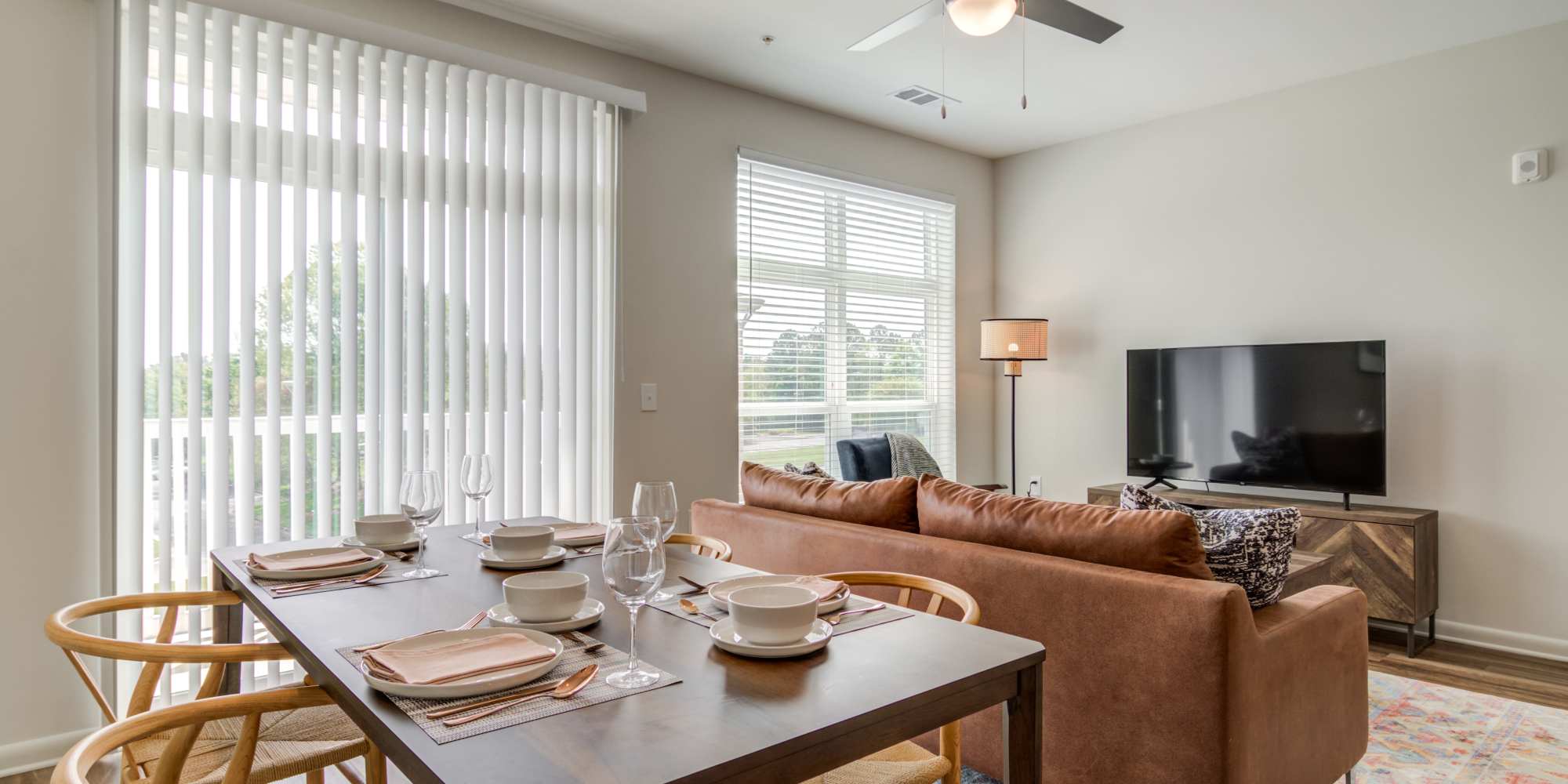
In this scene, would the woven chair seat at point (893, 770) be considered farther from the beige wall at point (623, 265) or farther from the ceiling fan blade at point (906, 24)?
the beige wall at point (623, 265)

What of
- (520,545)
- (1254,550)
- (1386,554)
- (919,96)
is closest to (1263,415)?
(1386,554)

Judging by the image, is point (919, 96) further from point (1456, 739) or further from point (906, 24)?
point (1456, 739)

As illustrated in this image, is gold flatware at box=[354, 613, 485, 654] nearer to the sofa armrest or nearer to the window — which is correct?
the sofa armrest

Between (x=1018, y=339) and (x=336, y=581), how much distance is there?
401 centimetres

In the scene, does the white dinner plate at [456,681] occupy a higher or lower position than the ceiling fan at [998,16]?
lower

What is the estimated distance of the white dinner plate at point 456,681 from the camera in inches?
42.3

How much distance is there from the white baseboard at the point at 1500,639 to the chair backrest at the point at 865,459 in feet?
8.05

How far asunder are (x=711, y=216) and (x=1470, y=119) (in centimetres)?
A: 340

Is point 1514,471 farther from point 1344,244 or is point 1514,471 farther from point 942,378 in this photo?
point 942,378

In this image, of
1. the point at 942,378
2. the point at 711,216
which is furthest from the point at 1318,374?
the point at 711,216

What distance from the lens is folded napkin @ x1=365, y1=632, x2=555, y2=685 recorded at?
44.0 inches

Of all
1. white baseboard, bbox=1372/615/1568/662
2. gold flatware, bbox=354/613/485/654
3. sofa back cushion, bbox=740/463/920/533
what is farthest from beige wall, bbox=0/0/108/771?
white baseboard, bbox=1372/615/1568/662

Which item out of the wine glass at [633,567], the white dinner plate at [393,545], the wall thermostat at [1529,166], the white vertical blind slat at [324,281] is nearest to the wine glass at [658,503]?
the wine glass at [633,567]

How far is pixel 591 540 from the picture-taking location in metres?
2.09
